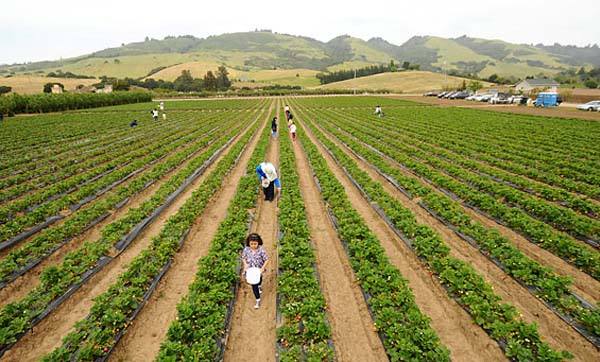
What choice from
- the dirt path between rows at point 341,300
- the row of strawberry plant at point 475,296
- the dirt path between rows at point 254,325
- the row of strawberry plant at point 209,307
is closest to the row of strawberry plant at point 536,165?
the row of strawberry plant at point 475,296

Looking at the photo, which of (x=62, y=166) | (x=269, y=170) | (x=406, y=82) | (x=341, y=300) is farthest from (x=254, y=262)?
(x=406, y=82)

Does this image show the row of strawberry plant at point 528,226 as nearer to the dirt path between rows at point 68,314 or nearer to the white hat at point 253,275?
the white hat at point 253,275

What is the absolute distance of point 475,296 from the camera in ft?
20.2

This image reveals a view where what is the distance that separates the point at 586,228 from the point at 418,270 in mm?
5395

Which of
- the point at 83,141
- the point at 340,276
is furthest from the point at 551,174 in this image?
the point at 83,141

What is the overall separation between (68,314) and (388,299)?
6.76 meters

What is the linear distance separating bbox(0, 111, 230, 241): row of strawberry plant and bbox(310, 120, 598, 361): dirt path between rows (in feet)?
44.2

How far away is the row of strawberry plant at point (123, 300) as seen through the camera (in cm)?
517

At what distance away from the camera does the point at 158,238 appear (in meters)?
8.93

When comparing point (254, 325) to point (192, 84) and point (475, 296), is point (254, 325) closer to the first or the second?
point (475, 296)

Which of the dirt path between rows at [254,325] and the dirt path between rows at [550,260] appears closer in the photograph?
the dirt path between rows at [254,325]

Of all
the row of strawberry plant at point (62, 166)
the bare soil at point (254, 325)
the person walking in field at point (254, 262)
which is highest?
the row of strawberry plant at point (62, 166)

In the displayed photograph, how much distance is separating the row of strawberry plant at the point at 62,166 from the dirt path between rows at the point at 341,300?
1334 cm

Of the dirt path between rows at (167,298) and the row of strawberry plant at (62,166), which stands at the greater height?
the row of strawberry plant at (62,166)
